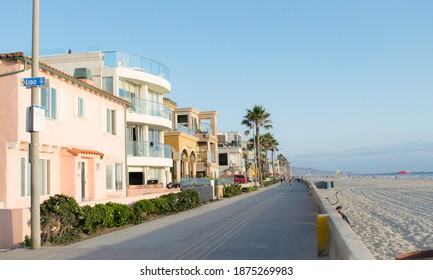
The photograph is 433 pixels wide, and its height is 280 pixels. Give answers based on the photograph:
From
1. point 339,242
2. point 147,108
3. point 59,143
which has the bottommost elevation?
point 339,242

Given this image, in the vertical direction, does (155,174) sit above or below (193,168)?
below

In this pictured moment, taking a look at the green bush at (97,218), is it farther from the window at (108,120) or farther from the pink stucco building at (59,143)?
the window at (108,120)

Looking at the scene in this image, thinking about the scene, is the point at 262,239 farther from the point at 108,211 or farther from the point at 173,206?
the point at 173,206

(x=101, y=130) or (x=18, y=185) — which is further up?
(x=101, y=130)

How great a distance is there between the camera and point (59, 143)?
18250 millimetres

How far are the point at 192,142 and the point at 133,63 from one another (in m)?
17.5

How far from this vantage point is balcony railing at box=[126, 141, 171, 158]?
30750 millimetres

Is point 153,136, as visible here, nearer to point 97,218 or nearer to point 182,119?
point 182,119

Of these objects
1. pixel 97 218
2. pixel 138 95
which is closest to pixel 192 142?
pixel 138 95

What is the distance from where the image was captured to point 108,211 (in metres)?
16.4

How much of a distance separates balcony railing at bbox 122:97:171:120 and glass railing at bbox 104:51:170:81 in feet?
7.63

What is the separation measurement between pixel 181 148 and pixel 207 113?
16944 millimetres
